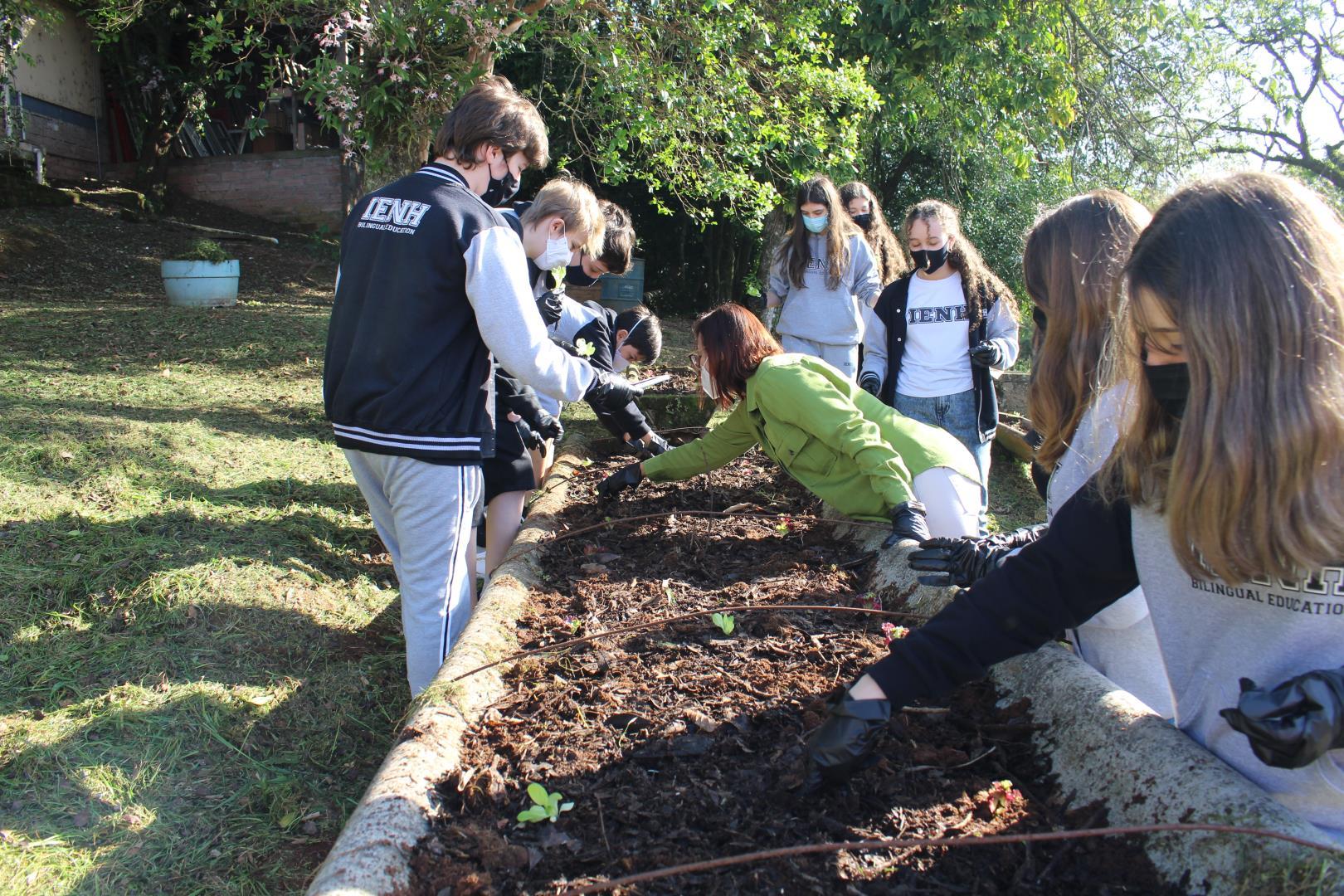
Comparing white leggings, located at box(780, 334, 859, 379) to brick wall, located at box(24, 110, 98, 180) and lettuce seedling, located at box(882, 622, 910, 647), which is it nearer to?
lettuce seedling, located at box(882, 622, 910, 647)

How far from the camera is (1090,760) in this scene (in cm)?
195

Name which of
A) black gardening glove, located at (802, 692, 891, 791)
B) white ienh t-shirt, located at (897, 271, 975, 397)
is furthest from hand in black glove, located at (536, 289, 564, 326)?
black gardening glove, located at (802, 692, 891, 791)

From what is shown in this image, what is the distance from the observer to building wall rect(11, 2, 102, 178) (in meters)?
14.5

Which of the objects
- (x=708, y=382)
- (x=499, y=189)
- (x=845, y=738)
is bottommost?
(x=845, y=738)

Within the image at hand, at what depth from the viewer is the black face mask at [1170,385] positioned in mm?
1535

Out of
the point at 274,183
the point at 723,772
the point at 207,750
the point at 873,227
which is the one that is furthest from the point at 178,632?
the point at 274,183

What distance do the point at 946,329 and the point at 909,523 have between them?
1.61 metres

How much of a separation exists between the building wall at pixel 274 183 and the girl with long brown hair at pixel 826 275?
12.0 meters

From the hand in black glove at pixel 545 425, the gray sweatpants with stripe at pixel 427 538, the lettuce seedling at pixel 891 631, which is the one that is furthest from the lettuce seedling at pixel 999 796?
the hand in black glove at pixel 545 425

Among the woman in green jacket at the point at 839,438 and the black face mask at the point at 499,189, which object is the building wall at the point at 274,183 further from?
the black face mask at the point at 499,189

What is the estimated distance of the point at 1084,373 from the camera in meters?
2.38

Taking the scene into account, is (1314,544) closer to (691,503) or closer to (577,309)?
(691,503)

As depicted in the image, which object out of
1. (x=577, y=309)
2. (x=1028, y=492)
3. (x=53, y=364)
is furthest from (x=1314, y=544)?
(x=53, y=364)

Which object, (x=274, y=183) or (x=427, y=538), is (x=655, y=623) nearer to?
(x=427, y=538)
